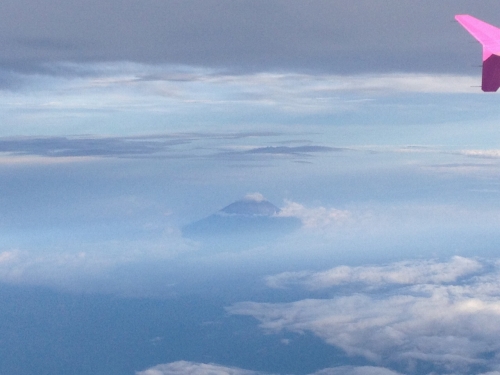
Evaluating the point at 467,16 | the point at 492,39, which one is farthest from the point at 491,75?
the point at 467,16

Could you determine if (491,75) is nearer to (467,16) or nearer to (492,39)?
(492,39)

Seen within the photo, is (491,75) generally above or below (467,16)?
below

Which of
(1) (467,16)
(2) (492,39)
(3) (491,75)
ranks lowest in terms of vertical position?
(3) (491,75)

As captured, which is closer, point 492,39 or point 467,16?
point 492,39

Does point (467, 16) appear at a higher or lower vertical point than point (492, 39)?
higher
